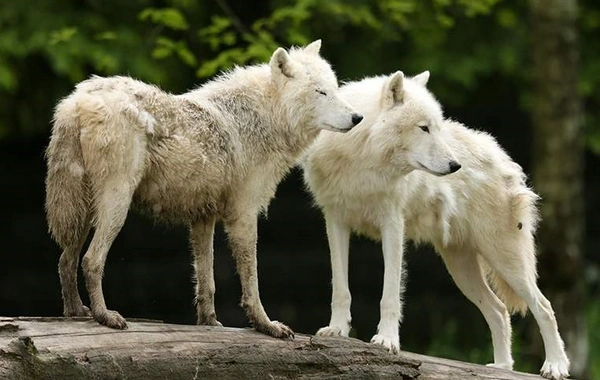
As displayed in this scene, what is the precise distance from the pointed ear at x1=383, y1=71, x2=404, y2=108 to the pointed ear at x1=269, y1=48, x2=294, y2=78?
785mm

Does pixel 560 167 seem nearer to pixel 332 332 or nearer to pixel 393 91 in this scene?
pixel 393 91

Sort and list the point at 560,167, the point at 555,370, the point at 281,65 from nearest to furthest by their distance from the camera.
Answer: the point at 281,65 < the point at 555,370 < the point at 560,167

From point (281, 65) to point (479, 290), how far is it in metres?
2.48

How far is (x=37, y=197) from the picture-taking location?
41.3 feet

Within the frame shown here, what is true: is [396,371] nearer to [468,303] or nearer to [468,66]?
[468,66]

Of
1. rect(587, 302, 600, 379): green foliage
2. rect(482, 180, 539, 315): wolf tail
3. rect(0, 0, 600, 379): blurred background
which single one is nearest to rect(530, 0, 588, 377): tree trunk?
rect(0, 0, 600, 379): blurred background

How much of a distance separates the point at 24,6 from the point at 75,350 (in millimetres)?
5637

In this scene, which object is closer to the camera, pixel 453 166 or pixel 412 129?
pixel 453 166

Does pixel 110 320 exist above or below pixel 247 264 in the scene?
below

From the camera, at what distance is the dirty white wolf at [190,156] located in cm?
595

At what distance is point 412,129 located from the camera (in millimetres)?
7172

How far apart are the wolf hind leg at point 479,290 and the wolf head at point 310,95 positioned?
1.85m

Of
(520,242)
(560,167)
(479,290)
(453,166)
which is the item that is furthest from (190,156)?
(560,167)

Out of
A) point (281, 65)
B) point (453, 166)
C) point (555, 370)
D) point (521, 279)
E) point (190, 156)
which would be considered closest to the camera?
point (190, 156)
